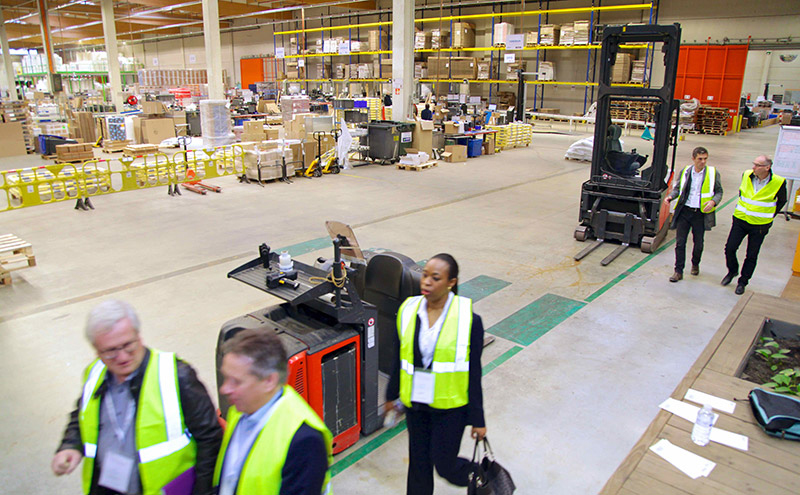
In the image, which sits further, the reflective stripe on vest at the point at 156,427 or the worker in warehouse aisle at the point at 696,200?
the worker in warehouse aisle at the point at 696,200

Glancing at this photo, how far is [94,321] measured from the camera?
83.5 inches

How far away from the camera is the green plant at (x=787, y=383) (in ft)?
13.2

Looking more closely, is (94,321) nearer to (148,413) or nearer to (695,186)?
(148,413)

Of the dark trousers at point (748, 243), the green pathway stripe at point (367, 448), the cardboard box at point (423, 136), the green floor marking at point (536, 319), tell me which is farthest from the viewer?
the cardboard box at point (423, 136)

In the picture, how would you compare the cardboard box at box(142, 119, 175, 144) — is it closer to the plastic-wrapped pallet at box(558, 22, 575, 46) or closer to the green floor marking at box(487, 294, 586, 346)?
the green floor marking at box(487, 294, 586, 346)

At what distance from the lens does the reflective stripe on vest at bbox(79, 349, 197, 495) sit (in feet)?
6.75

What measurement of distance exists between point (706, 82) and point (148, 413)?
28.5m

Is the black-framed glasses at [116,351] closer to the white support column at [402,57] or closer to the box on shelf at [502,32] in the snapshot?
the white support column at [402,57]

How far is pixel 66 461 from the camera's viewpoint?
2.17 m

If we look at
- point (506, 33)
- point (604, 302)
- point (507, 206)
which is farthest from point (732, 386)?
point (506, 33)

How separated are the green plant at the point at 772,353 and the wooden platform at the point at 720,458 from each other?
750 mm

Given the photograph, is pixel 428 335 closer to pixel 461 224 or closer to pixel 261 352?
pixel 261 352

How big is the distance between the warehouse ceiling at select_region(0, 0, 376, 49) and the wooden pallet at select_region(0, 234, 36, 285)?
21244 mm

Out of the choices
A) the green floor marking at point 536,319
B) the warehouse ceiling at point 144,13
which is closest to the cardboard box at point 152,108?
the warehouse ceiling at point 144,13
